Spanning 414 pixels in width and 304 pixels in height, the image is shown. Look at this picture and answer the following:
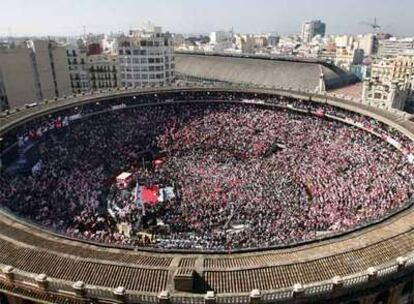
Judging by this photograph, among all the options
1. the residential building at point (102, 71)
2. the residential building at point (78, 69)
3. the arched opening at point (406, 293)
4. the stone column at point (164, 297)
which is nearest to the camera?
the stone column at point (164, 297)

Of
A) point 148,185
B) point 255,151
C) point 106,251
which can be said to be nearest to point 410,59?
point 255,151

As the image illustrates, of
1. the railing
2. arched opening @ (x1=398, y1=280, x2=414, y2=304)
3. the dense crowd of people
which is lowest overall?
the dense crowd of people

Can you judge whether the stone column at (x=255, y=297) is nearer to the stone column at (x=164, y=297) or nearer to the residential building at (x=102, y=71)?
the stone column at (x=164, y=297)

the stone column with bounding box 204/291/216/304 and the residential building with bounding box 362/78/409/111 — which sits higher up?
the stone column with bounding box 204/291/216/304

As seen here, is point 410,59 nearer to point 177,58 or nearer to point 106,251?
point 177,58

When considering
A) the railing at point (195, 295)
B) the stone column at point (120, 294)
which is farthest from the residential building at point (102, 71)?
the stone column at point (120, 294)

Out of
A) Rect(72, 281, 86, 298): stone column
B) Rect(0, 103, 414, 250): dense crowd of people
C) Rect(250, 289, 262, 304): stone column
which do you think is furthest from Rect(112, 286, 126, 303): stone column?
Rect(0, 103, 414, 250): dense crowd of people

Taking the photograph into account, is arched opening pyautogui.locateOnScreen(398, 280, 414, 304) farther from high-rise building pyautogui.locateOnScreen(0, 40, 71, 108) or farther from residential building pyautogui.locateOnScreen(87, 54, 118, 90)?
residential building pyautogui.locateOnScreen(87, 54, 118, 90)
